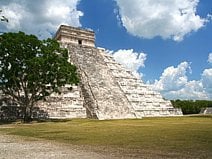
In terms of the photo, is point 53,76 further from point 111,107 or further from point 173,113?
point 173,113

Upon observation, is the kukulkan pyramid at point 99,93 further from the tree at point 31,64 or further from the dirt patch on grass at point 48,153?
the dirt patch on grass at point 48,153

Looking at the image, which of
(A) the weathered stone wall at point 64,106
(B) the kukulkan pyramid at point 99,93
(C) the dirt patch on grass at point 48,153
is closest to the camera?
(C) the dirt patch on grass at point 48,153

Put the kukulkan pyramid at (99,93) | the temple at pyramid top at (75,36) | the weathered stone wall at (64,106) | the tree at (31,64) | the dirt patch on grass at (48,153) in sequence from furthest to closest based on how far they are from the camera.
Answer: the temple at pyramid top at (75,36)
the kukulkan pyramid at (99,93)
the weathered stone wall at (64,106)
the tree at (31,64)
the dirt patch on grass at (48,153)

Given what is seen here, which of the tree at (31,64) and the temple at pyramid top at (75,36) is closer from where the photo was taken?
the tree at (31,64)

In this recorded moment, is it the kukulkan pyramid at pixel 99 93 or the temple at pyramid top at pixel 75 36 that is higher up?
the temple at pyramid top at pixel 75 36

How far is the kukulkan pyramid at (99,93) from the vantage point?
2744 centimetres

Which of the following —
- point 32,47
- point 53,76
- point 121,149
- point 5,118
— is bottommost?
point 121,149

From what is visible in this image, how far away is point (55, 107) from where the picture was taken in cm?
2725

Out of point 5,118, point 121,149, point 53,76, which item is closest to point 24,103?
point 5,118

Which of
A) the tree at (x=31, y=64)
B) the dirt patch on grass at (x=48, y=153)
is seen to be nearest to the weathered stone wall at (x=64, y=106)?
the tree at (x=31, y=64)

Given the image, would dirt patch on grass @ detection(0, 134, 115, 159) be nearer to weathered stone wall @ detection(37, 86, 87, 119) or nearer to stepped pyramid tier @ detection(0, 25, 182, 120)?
stepped pyramid tier @ detection(0, 25, 182, 120)

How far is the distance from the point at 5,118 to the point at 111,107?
8840mm

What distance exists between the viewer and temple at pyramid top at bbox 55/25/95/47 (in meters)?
37.4

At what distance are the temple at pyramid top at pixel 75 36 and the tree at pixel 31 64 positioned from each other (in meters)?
13.9
